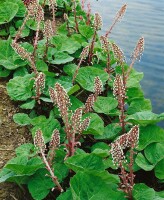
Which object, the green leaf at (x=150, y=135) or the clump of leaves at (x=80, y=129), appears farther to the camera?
the green leaf at (x=150, y=135)

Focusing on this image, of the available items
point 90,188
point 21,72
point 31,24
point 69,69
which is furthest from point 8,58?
point 90,188

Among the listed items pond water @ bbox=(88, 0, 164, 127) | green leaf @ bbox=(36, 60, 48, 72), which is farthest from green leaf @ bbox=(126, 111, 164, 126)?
pond water @ bbox=(88, 0, 164, 127)

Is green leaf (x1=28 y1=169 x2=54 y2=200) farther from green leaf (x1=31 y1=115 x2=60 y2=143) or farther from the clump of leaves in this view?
green leaf (x1=31 y1=115 x2=60 y2=143)

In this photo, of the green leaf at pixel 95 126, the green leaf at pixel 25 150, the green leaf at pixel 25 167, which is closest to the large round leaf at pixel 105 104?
the green leaf at pixel 95 126

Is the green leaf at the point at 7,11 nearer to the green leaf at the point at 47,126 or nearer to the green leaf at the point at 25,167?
the green leaf at the point at 47,126

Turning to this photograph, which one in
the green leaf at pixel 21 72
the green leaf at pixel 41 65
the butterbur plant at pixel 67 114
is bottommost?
the green leaf at pixel 21 72

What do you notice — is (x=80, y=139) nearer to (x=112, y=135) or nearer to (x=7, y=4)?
(x=112, y=135)

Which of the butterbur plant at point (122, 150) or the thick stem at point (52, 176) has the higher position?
the butterbur plant at point (122, 150)
